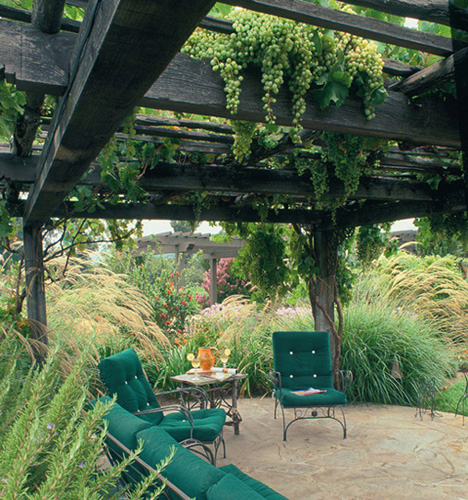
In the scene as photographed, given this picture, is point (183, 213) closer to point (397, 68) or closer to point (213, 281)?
point (397, 68)

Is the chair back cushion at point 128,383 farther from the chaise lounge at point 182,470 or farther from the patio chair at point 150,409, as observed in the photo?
the chaise lounge at point 182,470

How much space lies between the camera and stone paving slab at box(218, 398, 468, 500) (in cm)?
336

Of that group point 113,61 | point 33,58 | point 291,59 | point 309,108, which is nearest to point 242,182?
point 309,108

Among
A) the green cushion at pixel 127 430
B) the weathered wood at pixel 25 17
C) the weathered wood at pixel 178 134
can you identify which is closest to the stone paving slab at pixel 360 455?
the green cushion at pixel 127 430

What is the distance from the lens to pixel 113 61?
1181 mm

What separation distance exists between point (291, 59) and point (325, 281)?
401cm

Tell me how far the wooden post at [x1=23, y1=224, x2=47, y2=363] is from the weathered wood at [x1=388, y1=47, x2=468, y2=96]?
9.90 ft

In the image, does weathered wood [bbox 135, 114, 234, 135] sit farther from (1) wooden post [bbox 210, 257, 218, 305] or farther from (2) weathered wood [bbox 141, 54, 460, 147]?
(1) wooden post [bbox 210, 257, 218, 305]

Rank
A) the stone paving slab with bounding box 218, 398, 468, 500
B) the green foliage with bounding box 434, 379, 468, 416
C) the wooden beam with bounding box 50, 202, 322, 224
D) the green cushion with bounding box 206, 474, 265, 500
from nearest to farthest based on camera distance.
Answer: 1. the green cushion with bounding box 206, 474, 265, 500
2. the stone paving slab with bounding box 218, 398, 468, 500
3. the wooden beam with bounding box 50, 202, 322, 224
4. the green foliage with bounding box 434, 379, 468, 416

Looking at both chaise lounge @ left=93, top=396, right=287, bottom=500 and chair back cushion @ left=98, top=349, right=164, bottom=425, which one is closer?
chaise lounge @ left=93, top=396, right=287, bottom=500

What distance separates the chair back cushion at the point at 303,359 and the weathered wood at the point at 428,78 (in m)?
3.35

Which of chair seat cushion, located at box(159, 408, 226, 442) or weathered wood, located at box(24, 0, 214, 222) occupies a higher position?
weathered wood, located at box(24, 0, 214, 222)

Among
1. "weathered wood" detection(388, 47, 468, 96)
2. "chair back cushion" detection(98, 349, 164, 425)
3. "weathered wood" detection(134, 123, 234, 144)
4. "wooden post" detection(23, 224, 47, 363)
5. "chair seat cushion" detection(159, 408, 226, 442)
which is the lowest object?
"chair seat cushion" detection(159, 408, 226, 442)

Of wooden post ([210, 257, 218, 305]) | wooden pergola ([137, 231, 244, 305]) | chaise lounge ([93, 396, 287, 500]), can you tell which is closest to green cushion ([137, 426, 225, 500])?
chaise lounge ([93, 396, 287, 500])
